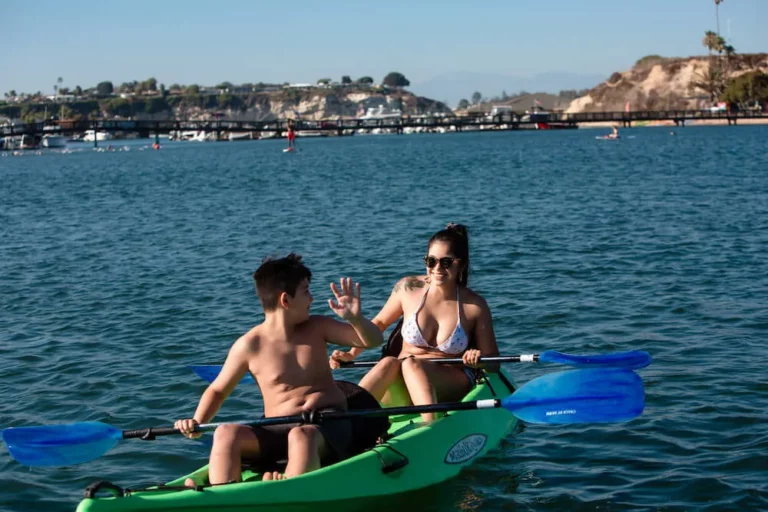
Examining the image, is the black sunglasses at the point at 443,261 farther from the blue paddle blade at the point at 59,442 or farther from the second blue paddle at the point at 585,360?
the blue paddle blade at the point at 59,442

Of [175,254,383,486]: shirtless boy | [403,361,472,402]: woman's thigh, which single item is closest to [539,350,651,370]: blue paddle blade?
[403,361,472,402]: woman's thigh

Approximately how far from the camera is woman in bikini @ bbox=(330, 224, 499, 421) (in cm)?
787

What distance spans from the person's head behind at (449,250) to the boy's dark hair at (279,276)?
1801mm

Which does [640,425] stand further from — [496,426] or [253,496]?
[253,496]

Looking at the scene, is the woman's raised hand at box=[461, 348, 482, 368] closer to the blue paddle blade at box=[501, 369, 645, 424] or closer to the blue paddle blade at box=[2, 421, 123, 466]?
the blue paddle blade at box=[501, 369, 645, 424]

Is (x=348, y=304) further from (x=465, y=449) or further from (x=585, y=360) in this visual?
(x=585, y=360)

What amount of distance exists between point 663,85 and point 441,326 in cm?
15495

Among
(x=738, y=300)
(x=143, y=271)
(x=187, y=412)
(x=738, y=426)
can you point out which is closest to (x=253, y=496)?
(x=187, y=412)

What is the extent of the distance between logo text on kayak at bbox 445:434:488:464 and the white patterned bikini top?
2.36ft

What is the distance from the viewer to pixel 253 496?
618 centimetres

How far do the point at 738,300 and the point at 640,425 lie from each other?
5.60 meters

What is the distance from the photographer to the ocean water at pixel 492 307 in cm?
788

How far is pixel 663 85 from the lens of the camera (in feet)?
506

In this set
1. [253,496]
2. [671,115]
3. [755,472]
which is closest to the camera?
[253,496]
